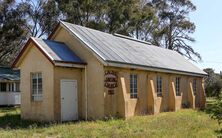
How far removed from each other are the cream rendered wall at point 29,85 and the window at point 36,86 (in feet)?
0.77

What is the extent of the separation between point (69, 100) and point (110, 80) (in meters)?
2.48

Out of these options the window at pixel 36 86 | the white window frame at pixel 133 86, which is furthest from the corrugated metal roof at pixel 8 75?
the white window frame at pixel 133 86

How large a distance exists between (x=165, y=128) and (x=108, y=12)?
27.9 m

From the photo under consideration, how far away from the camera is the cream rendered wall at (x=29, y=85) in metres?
20.9

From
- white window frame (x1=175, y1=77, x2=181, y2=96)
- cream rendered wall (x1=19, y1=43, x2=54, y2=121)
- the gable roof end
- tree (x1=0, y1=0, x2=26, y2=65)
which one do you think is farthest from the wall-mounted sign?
tree (x1=0, y1=0, x2=26, y2=65)

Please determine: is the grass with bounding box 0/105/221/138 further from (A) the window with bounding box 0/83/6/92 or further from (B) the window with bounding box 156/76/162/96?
(A) the window with bounding box 0/83/6/92

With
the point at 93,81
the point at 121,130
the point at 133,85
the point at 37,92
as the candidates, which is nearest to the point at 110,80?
the point at 93,81

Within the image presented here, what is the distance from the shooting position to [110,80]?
846 inches

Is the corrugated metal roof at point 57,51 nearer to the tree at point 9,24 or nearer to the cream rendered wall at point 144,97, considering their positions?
the cream rendered wall at point 144,97

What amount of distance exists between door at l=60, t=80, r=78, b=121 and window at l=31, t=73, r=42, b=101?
135 cm

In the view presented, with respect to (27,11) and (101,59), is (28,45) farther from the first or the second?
(27,11)

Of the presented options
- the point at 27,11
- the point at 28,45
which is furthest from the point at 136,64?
the point at 27,11

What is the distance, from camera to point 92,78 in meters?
21.8

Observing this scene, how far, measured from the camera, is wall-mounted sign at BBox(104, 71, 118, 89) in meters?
21.4
